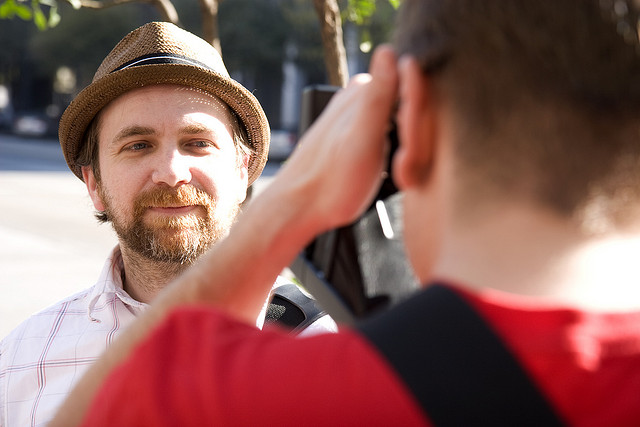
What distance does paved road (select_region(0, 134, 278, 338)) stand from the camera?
7.58 m

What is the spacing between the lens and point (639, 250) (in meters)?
0.93

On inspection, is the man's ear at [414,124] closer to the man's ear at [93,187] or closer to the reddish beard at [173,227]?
the reddish beard at [173,227]

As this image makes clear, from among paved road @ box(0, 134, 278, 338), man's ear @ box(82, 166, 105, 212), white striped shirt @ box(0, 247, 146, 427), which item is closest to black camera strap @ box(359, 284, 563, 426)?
white striped shirt @ box(0, 247, 146, 427)

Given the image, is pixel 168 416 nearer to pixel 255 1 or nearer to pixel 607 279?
pixel 607 279

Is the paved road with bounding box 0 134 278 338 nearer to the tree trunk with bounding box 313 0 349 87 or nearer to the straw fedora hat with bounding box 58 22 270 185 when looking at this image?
the tree trunk with bounding box 313 0 349 87

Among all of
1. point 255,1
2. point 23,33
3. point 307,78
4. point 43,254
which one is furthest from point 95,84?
point 23,33

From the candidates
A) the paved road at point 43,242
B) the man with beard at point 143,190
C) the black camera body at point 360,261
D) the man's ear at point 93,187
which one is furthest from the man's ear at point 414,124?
the paved road at point 43,242

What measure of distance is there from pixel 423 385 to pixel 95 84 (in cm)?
186

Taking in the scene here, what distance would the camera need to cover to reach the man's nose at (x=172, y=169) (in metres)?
2.31

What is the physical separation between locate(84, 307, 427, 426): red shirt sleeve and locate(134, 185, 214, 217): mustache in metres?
1.38

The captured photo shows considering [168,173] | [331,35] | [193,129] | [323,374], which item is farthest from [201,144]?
[323,374]

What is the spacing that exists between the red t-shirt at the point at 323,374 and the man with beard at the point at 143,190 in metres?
1.36

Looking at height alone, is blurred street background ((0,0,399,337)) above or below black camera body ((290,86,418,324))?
below

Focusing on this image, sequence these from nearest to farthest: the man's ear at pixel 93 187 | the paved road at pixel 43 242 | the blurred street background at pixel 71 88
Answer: the man's ear at pixel 93 187 < the paved road at pixel 43 242 < the blurred street background at pixel 71 88
